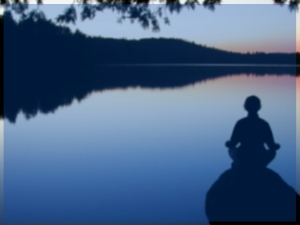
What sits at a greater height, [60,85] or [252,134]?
[252,134]

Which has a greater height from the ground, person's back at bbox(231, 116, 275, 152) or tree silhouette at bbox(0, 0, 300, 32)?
tree silhouette at bbox(0, 0, 300, 32)

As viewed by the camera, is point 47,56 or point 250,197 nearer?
point 250,197

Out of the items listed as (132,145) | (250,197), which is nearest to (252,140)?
(250,197)

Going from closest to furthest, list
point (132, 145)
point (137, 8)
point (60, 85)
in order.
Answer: point (137, 8) → point (132, 145) → point (60, 85)

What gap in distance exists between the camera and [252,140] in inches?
138

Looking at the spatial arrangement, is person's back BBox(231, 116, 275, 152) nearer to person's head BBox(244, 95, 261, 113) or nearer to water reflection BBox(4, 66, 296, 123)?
person's head BBox(244, 95, 261, 113)

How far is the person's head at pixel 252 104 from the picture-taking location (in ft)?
11.0

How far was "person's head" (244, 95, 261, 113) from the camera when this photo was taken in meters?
3.35

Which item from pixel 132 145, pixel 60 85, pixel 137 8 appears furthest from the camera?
pixel 60 85

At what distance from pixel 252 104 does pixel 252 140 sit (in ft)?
0.95

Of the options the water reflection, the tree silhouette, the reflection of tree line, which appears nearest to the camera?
the tree silhouette

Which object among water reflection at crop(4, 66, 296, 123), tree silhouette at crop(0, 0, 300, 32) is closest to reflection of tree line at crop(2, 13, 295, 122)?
water reflection at crop(4, 66, 296, 123)

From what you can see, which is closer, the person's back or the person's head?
the person's head

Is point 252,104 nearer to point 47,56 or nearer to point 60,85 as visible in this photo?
point 47,56
